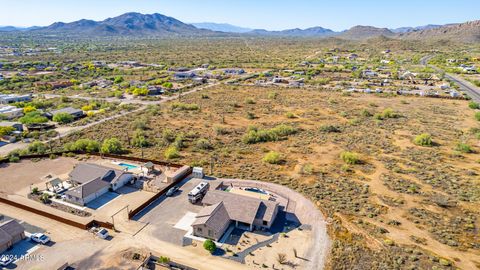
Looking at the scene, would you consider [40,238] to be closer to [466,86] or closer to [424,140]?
[424,140]

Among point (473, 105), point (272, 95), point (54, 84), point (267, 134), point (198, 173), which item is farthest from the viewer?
point (54, 84)

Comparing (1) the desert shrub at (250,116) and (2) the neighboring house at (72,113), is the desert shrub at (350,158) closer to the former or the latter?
(1) the desert shrub at (250,116)

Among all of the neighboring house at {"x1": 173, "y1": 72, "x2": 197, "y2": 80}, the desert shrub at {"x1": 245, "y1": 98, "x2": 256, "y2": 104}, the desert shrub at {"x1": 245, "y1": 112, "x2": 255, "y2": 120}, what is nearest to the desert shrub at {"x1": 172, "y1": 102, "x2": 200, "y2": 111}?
the desert shrub at {"x1": 245, "y1": 112, "x2": 255, "y2": 120}

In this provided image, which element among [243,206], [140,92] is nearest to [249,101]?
[140,92]

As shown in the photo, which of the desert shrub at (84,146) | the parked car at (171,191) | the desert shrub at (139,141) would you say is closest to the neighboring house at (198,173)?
the parked car at (171,191)

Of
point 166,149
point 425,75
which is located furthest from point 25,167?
point 425,75

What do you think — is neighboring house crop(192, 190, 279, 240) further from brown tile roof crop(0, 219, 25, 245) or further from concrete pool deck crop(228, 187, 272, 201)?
brown tile roof crop(0, 219, 25, 245)

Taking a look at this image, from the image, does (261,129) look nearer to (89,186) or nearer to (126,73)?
(89,186)
